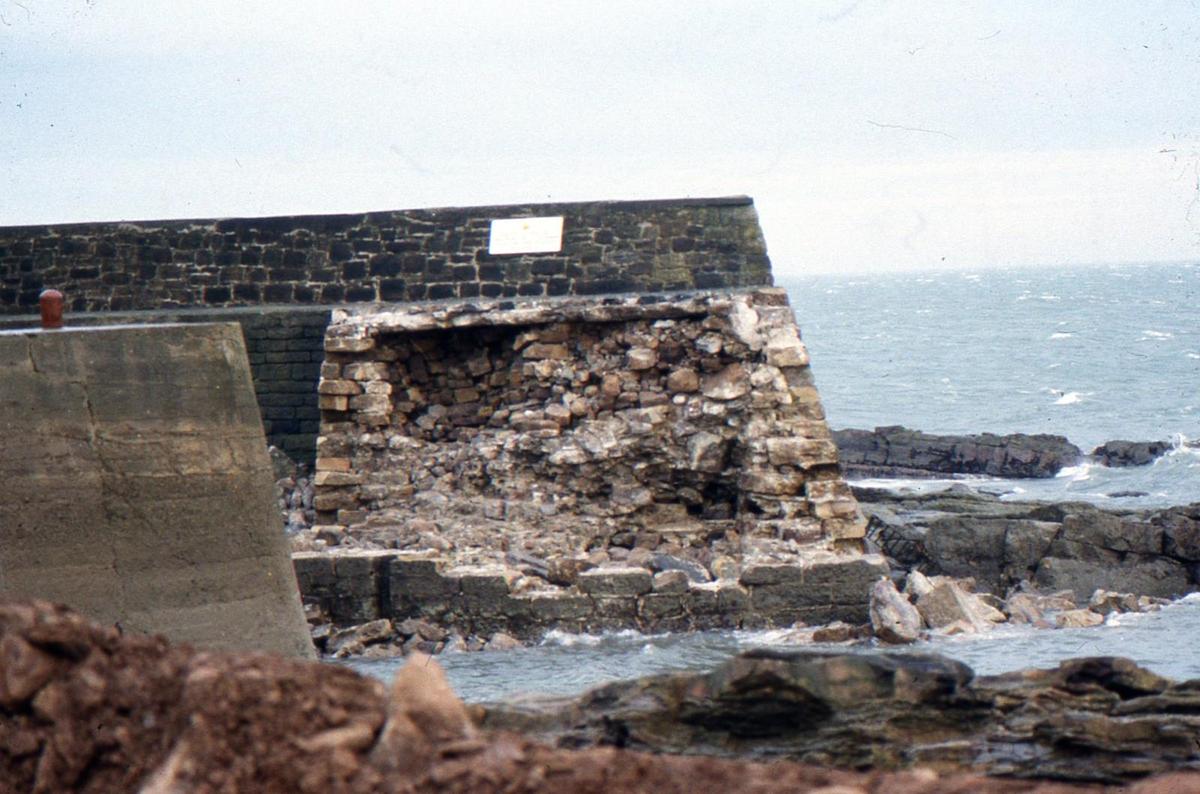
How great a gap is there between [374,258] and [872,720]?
414 inches

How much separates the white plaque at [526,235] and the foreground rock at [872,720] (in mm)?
9393

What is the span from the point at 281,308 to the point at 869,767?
11.1m

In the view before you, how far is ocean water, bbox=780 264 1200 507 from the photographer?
31594mm

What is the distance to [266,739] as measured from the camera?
127 inches

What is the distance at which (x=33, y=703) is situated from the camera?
360 centimetres

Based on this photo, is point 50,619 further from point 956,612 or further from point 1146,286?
point 1146,286

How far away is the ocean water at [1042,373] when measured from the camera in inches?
1244

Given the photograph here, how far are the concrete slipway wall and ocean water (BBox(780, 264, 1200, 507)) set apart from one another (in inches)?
499

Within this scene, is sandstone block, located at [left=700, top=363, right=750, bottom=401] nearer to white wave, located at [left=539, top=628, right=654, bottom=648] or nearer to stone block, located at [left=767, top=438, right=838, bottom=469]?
stone block, located at [left=767, top=438, right=838, bottom=469]

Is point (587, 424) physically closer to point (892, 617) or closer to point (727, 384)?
point (727, 384)

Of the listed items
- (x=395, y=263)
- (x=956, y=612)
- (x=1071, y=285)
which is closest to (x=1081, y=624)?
(x=956, y=612)

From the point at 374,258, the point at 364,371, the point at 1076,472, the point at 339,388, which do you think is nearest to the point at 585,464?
the point at 364,371

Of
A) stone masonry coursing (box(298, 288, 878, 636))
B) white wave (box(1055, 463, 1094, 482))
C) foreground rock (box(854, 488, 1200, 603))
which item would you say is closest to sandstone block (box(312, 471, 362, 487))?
stone masonry coursing (box(298, 288, 878, 636))

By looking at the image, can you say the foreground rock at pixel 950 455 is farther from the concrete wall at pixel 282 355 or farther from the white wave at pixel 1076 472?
the concrete wall at pixel 282 355
